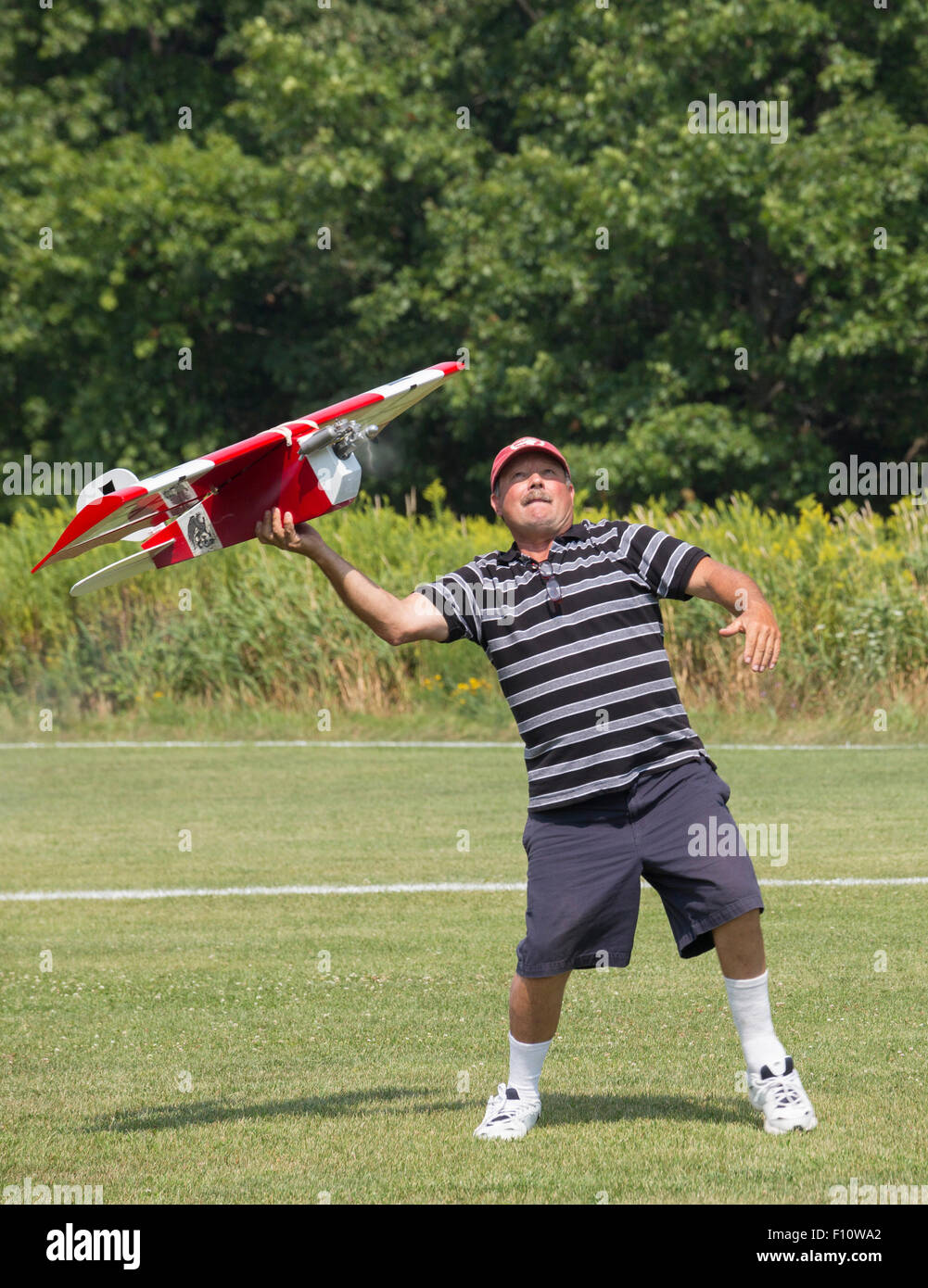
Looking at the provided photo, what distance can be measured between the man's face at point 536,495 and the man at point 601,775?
10 centimetres

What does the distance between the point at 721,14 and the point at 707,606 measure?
11.5 metres

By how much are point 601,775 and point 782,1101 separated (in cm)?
105

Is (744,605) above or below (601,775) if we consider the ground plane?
above

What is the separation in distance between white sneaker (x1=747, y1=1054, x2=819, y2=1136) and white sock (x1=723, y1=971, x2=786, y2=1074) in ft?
0.07

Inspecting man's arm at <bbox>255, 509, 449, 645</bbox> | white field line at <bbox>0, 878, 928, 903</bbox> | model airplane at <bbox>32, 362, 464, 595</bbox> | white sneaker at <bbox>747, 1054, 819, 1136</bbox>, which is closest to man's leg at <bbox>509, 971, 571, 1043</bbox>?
white sneaker at <bbox>747, 1054, 819, 1136</bbox>

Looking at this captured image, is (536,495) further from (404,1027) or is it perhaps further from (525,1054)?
(404,1027)

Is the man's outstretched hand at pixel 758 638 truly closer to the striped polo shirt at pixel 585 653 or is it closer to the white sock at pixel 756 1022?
the striped polo shirt at pixel 585 653

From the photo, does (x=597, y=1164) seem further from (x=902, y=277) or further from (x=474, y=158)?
(x=474, y=158)

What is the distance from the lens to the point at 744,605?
15.5ft

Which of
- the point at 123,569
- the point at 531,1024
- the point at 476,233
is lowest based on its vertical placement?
the point at 531,1024

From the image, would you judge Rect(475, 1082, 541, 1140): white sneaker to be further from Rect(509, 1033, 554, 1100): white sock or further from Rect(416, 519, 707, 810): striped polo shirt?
Rect(416, 519, 707, 810): striped polo shirt

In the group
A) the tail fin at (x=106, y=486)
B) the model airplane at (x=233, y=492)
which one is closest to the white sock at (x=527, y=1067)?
the model airplane at (x=233, y=492)

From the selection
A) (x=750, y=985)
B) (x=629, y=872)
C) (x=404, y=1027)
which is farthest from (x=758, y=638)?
(x=404, y=1027)

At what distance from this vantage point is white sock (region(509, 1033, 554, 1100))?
498cm
